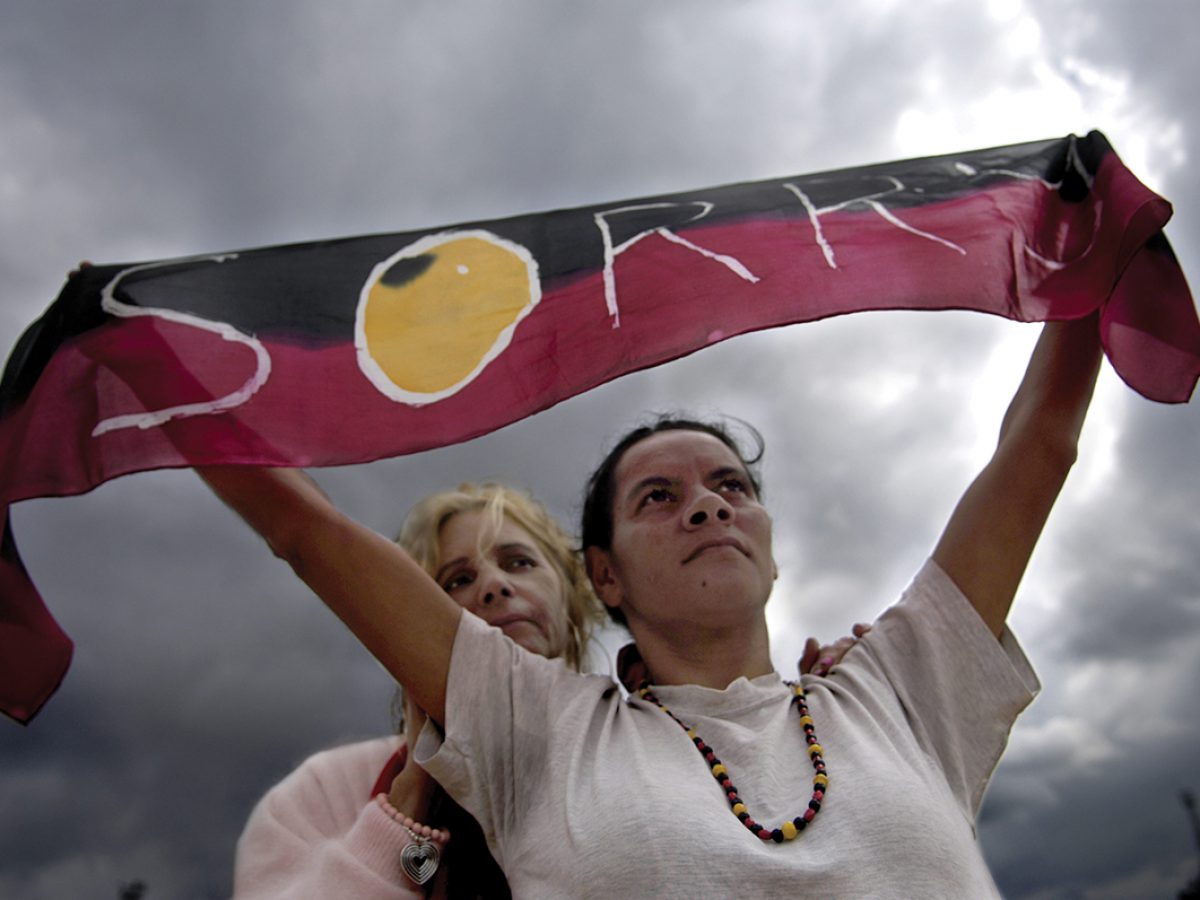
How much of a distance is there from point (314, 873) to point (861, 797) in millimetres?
1329

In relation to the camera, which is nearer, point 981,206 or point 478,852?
point 478,852

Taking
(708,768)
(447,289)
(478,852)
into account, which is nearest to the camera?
(708,768)

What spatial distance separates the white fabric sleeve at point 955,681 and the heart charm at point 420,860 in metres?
1.23

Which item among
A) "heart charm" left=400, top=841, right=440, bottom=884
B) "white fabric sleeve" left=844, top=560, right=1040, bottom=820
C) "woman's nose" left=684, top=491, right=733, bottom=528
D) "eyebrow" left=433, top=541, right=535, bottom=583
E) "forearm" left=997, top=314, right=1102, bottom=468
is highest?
"forearm" left=997, top=314, right=1102, bottom=468

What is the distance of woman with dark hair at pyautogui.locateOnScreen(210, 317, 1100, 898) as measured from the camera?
187cm

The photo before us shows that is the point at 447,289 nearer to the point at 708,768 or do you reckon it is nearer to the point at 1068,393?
the point at 708,768

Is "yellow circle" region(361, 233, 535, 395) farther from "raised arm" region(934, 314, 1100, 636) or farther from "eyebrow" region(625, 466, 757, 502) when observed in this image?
"raised arm" region(934, 314, 1100, 636)

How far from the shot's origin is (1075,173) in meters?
3.07

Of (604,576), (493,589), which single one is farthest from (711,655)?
(493,589)

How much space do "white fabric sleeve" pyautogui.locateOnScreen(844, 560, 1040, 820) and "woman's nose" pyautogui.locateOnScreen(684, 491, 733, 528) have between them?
0.55m

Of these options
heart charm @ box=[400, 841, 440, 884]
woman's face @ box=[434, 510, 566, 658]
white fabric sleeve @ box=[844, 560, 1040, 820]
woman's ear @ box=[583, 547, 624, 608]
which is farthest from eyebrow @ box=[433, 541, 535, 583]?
white fabric sleeve @ box=[844, 560, 1040, 820]

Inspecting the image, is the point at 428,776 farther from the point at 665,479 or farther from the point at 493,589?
the point at 665,479

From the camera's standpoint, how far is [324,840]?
8.02 ft

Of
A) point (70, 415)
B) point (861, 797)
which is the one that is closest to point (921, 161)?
point (861, 797)
